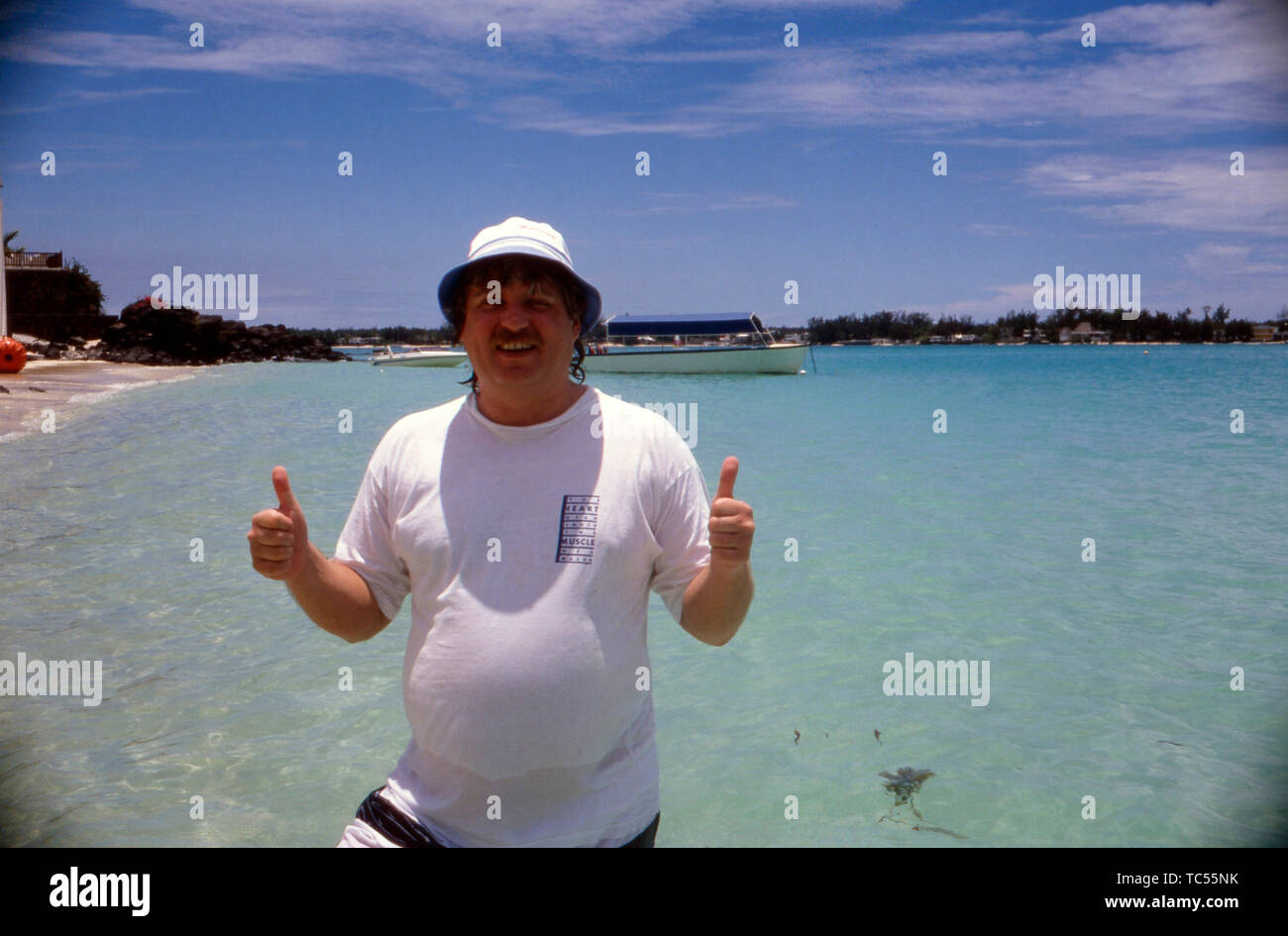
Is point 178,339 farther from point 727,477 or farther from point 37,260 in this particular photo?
point 727,477

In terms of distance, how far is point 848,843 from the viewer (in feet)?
Answer: 15.2

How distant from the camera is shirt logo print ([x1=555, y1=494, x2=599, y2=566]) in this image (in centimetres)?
230

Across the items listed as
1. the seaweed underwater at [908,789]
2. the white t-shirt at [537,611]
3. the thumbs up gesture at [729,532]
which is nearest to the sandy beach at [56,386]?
the seaweed underwater at [908,789]

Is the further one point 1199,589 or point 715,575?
point 1199,589

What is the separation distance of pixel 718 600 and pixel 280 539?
3.48 feet

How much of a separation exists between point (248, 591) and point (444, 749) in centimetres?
716

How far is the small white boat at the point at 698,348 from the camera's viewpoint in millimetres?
55906

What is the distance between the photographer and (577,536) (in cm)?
230

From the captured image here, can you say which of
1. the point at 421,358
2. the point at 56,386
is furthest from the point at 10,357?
the point at 421,358

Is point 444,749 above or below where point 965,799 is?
above

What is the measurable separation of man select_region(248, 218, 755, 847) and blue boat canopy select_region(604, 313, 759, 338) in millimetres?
53610

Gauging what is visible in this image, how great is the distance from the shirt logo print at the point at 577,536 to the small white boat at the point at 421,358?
6484cm
